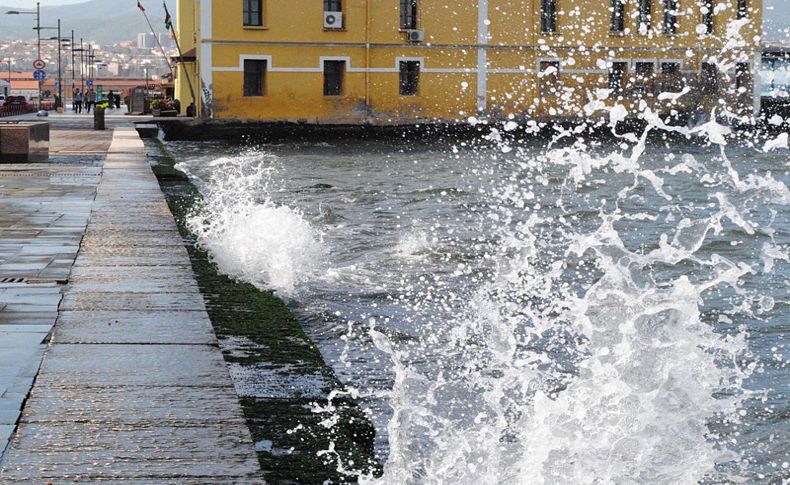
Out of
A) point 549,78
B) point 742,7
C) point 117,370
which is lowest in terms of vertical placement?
point 117,370

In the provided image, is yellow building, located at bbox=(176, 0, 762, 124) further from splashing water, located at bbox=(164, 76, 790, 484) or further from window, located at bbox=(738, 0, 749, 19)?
splashing water, located at bbox=(164, 76, 790, 484)

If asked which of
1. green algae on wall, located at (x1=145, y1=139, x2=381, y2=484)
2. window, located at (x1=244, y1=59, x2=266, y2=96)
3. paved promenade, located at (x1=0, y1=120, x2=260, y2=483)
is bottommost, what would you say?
green algae on wall, located at (x1=145, y1=139, x2=381, y2=484)

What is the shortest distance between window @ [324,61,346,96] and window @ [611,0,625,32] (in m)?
9.93

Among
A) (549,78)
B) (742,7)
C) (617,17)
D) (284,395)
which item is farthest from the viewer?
(549,78)

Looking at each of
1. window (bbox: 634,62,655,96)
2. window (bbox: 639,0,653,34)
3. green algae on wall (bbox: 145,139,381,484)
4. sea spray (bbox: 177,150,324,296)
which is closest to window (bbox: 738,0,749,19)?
window (bbox: 639,0,653,34)

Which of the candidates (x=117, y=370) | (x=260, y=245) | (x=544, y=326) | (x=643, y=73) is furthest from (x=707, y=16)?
(x=117, y=370)

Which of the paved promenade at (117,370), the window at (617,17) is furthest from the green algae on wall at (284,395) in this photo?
the window at (617,17)

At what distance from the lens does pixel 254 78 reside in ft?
140

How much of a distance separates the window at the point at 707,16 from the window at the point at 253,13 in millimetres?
15943

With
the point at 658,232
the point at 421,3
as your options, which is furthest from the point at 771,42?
the point at 658,232

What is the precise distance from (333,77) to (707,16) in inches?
556

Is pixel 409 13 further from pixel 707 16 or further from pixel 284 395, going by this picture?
pixel 284 395

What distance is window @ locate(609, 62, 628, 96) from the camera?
43.8 metres

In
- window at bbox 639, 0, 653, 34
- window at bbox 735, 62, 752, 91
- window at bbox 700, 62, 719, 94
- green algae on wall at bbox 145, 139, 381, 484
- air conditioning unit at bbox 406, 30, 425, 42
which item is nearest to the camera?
green algae on wall at bbox 145, 139, 381, 484
